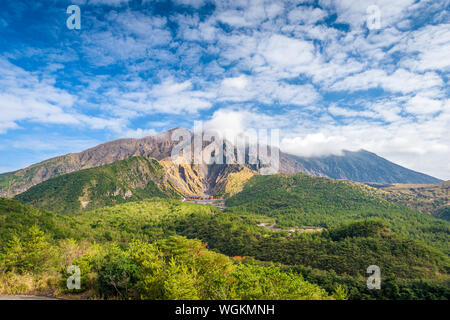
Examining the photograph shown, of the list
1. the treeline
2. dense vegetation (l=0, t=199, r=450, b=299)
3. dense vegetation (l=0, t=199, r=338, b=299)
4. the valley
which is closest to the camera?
the treeline

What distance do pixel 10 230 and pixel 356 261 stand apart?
118 metres

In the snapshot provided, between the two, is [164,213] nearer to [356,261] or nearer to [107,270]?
[356,261]

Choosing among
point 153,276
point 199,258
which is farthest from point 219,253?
point 153,276

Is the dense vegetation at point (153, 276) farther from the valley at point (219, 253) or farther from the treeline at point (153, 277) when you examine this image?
the valley at point (219, 253)

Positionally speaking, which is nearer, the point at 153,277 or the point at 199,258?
the point at 153,277

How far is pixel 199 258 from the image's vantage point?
104ft

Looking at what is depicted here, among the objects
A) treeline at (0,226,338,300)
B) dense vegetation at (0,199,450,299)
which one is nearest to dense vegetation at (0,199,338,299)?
treeline at (0,226,338,300)

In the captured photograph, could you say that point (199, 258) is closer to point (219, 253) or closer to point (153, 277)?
point (153, 277)

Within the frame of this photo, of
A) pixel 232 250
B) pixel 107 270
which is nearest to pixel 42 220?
pixel 232 250

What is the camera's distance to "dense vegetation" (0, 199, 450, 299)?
933 inches

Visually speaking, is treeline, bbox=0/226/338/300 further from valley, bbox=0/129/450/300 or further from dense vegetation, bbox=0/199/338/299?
valley, bbox=0/129/450/300

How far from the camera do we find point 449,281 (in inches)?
2830

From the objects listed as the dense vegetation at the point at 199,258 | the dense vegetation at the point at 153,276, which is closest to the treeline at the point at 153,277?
the dense vegetation at the point at 153,276
